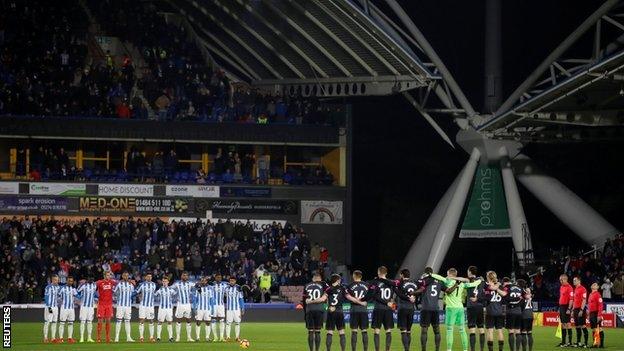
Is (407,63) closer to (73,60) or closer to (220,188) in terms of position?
(220,188)

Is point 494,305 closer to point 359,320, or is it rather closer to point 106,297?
point 359,320

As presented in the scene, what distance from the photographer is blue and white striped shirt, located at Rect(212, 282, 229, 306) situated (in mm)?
42656

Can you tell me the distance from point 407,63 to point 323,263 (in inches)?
389

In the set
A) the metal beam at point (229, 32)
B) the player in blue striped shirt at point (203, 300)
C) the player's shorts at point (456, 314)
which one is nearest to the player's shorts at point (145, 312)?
the player in blue striped shirt at point (203, 300)

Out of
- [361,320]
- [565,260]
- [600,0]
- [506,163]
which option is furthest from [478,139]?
[361,320]

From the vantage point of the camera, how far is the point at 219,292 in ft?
140

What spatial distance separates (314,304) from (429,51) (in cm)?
2872

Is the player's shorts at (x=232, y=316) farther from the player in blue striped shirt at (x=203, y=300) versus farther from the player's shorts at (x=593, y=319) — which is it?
the player's shorts at (x=593, y=319)

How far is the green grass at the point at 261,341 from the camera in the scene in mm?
39375

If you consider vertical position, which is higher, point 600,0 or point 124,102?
point 600,0

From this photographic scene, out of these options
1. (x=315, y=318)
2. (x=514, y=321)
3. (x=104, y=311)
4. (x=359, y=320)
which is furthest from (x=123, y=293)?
(x=514, y=321)

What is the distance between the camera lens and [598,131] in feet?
194

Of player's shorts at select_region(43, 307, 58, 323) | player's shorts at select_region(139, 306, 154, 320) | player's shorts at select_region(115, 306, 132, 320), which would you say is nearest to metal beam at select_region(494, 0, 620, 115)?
player's shorts at select_region(139, 306, 154, 320)

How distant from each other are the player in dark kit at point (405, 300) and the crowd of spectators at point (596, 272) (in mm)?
19732
